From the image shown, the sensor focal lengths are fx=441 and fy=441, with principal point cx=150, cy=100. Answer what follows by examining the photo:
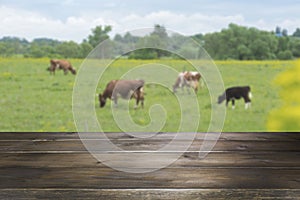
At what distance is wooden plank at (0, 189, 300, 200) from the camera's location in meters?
0.75

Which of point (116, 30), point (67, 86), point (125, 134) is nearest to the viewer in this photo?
point (125, 134)

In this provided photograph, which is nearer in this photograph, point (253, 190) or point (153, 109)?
point (253, 190)

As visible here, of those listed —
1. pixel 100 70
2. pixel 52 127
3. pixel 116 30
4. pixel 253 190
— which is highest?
pixel 116 30

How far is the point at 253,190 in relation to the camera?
757mm

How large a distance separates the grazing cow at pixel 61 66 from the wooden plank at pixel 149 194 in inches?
143

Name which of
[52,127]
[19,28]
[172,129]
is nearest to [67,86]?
[52,127]

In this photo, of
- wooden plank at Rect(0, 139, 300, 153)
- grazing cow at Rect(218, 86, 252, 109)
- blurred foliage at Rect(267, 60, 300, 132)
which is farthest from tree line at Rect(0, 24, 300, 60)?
wooden plank at Rect(0, 139, 300, 153)

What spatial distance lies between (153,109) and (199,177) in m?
0.59

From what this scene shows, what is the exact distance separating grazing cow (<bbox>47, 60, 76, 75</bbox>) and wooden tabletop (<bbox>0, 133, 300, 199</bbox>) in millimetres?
3088

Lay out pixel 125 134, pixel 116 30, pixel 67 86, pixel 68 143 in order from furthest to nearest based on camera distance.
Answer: pixel 67 86 → pixel 116 30 → pixel 125 134 → pixel 68 143

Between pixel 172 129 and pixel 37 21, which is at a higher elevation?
pixel 37 21

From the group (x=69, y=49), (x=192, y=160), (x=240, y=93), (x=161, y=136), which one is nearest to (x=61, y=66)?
(x=69, y=49)

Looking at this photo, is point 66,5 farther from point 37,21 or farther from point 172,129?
point 172,129

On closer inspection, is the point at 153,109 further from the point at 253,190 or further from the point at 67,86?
the point at 67,86
